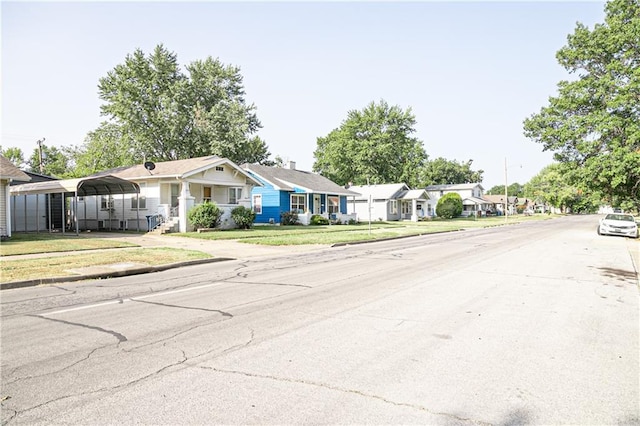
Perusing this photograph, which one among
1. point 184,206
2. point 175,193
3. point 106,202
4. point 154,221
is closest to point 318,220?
point 175,193

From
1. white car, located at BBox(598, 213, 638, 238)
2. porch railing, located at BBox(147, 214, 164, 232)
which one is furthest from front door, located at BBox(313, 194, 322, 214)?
white car, located at BBox(598, 213, 638, 238)

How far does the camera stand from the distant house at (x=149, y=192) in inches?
1009

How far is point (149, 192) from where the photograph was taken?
27672 millimetres

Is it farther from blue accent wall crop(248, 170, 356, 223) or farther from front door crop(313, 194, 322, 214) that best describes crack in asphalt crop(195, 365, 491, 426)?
front door crop(313, 194, 322, 214)

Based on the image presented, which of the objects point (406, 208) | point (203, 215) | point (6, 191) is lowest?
point (203, 215)

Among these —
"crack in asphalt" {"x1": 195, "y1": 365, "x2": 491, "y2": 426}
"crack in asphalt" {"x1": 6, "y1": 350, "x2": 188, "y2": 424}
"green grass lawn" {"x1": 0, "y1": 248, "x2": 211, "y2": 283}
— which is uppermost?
"green grass lawn" {"x1": 0, "y1": 248, "x2": 211, "y2": 283}

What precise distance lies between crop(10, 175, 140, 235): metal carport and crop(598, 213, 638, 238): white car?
29805mm

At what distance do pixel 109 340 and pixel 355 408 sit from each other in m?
3.54

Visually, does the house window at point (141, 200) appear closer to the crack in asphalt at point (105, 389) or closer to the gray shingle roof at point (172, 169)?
the gray shingle roof at point (172, 169)

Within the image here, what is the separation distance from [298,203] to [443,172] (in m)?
61.5

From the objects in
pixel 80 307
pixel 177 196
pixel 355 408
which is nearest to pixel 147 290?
pixel 80 307

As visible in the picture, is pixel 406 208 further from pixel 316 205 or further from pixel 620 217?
pixel 620 217

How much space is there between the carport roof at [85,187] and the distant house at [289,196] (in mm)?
11499

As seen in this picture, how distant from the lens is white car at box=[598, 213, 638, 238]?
25.9 metres
